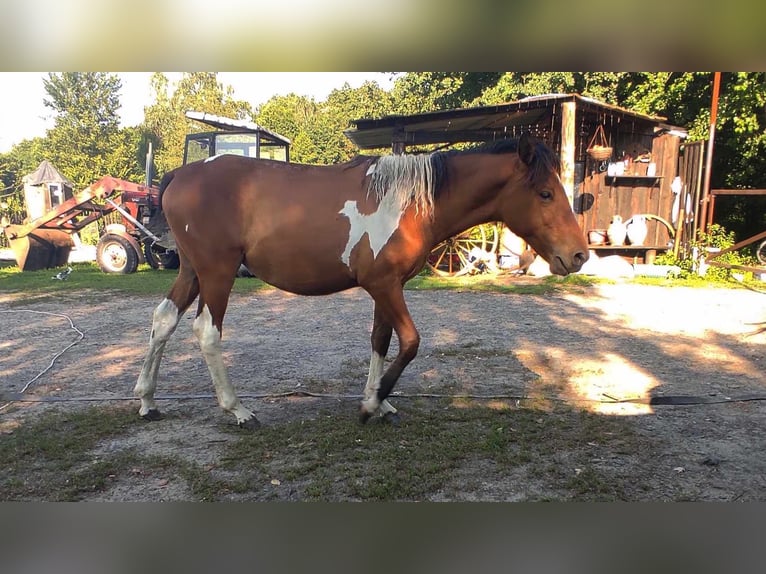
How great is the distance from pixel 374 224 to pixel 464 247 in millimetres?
7579

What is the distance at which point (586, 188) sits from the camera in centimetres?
1106

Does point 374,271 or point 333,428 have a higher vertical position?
point 374,271

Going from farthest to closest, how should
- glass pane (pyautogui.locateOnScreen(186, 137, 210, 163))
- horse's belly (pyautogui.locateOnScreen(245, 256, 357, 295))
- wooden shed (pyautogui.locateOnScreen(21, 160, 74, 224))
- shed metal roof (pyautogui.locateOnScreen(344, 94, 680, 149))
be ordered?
wooden shed (pyautogui.locateOnScreen(21, 160, 74, 224)), glass pane (pyautogui.locateOnScreen(186, 137, 210, 163)), shed metal roof (pyautogui.locateOnScreen(344, 94, 680, 149)), horse's belly (pyautogui.locateOnScreen(245, 256, 357, 295))

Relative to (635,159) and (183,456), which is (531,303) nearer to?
(183,456)

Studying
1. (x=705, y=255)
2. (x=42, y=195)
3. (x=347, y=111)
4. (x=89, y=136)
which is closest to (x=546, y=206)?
(x=705, y=255)

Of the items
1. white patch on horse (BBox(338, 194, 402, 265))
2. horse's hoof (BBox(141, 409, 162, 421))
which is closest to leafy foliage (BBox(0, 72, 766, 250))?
white patch on horse (BBox(338, 194, 402, 265))

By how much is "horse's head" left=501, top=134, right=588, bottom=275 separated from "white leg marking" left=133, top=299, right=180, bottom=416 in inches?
91.1

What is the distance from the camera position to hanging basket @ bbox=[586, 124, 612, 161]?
9984 millimetres

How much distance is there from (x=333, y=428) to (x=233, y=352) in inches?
84.8

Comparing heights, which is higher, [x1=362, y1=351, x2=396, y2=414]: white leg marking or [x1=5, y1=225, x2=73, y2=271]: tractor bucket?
[x1=5, y1=225, x2=73, y2=271]: tractor bucket

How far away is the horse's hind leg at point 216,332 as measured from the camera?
2.96 meters

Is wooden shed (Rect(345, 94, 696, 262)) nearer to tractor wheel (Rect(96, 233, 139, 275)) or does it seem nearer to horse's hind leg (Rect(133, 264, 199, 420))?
tractor wheel (Rect(96, 233, 139, 275))

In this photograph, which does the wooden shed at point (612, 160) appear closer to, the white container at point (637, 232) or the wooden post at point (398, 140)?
the wooden post at point (398, 140)

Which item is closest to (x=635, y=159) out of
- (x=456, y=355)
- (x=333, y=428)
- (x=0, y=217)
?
(x=456, y=355)
